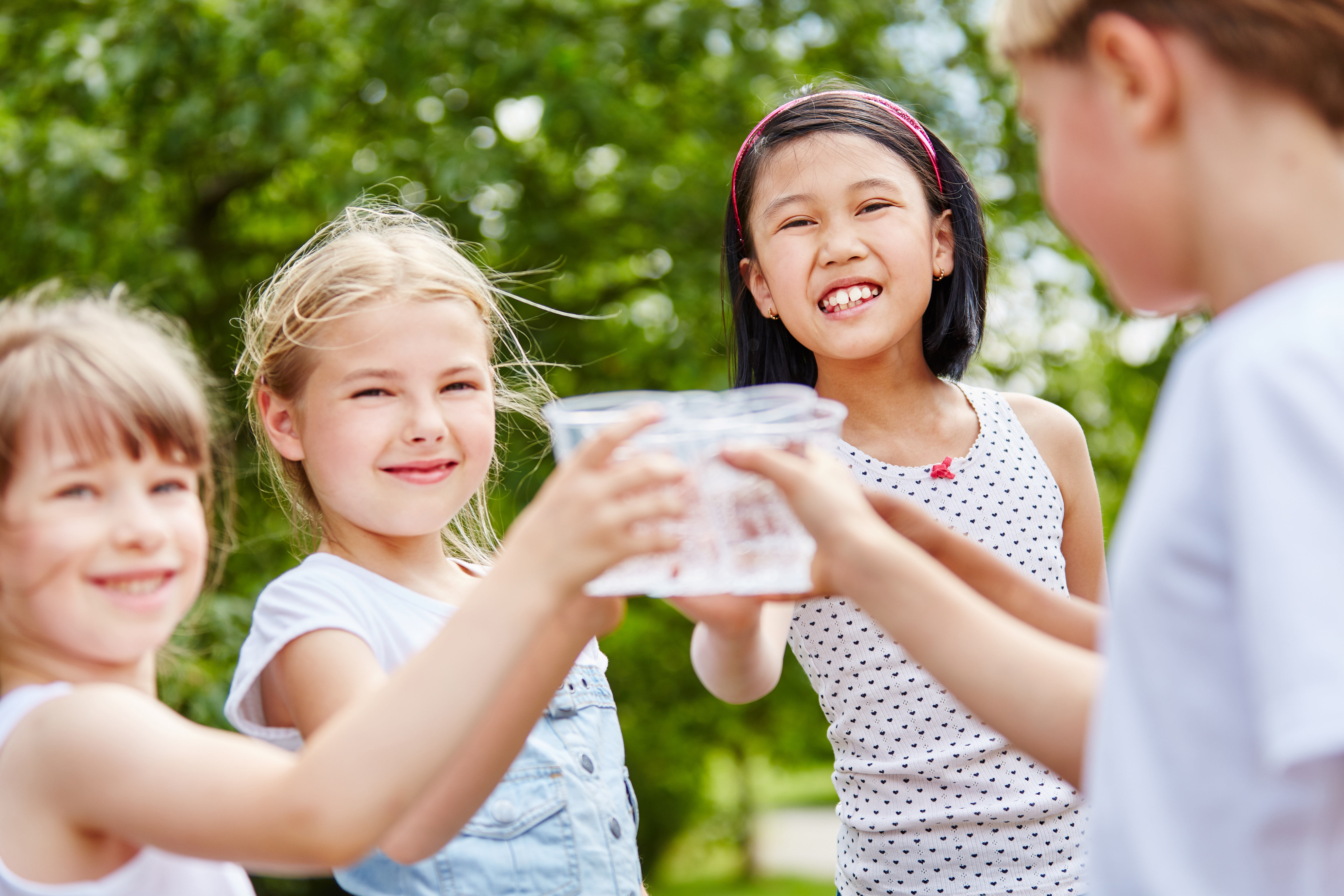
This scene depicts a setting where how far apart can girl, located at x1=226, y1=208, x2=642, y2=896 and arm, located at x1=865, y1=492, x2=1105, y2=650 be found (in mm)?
533

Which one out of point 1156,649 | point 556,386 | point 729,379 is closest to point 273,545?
point 556,386

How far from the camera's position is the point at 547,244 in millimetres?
6641

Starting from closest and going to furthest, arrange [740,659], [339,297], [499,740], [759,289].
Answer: [499,740], [740,659], [339,297], [759,289]

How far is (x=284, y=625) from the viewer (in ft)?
6.81

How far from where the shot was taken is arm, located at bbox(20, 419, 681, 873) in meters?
1.40

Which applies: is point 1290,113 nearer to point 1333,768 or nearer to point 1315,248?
point 1315,248

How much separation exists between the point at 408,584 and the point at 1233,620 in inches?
60.7

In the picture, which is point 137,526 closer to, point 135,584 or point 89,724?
point 135,584

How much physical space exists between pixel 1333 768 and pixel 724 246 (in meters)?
2.05

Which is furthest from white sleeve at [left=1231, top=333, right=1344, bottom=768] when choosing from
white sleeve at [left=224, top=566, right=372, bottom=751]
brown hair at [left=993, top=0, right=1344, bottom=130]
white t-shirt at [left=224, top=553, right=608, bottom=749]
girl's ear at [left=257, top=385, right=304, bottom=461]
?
girl's ear at [left=257, top=385, right=304, bottom=461]

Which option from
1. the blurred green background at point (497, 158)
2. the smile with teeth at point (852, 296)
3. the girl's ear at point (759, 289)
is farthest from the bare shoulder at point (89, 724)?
the blurred green background at point (497, 158)

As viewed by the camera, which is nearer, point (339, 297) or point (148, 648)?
point (148, 648)

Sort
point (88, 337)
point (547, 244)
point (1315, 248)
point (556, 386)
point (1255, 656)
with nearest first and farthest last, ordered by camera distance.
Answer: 1. point (1255, 656)
2. point (1315, 248)
3. point (88, 337)
4. point (547, 244)
5. point (556, 386)

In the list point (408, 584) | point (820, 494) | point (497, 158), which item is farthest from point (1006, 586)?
point (497, 158)
